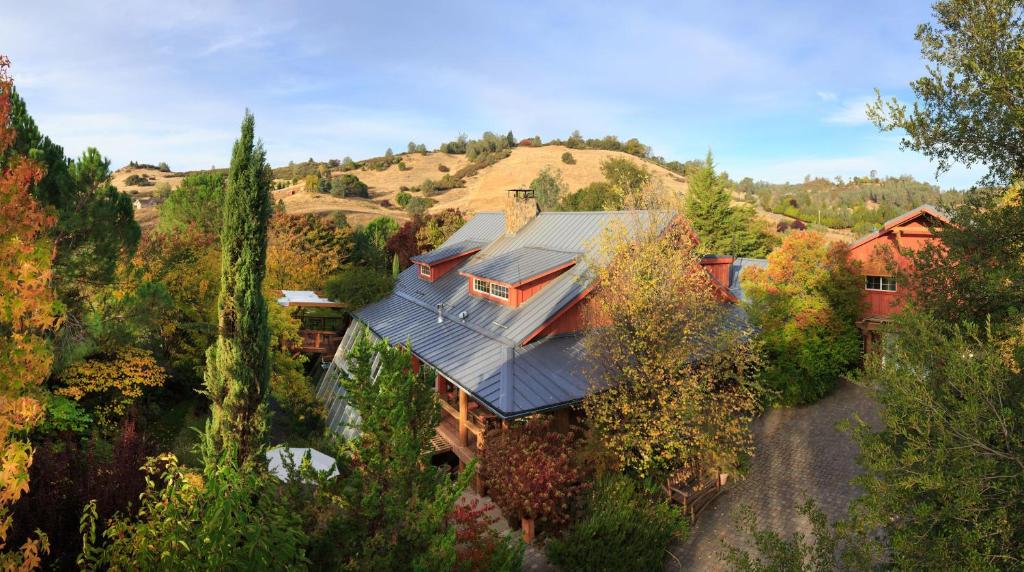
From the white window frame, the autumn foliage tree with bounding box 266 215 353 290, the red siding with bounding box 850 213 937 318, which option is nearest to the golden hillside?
the autumn foliage tree with bounding box 266 215 353 290

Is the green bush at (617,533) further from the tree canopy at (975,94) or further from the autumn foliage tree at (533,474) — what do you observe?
the tree canopy at (975,94)

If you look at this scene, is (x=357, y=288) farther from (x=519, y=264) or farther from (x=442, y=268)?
(x=519, y=264)

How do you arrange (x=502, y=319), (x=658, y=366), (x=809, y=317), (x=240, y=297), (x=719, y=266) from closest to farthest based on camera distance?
1. (x=658, y=366)
2. (x=240, y=297)
3. (x=809, y=317)
4. (x=502, y=319)
5. (x=719, y=266)

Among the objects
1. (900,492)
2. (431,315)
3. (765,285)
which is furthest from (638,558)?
(431,315)

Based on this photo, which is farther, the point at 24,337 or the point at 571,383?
the point at 571,383

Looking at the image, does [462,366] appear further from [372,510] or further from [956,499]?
[956,499]

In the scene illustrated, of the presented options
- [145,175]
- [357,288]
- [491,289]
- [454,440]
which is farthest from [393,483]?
[145,175]
